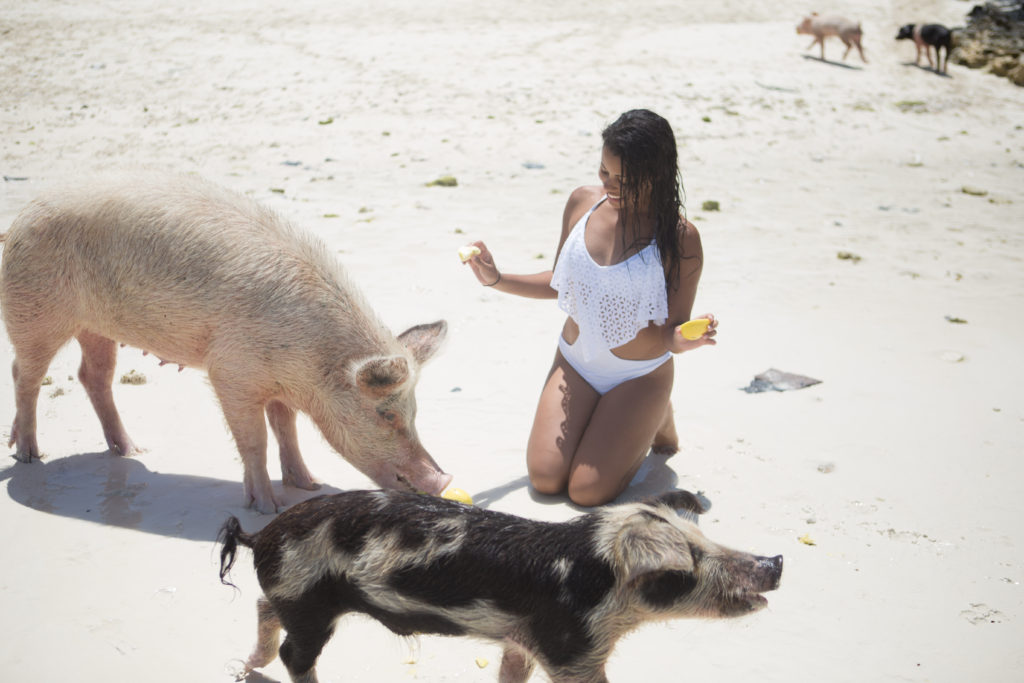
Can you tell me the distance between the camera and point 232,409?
13.8ft

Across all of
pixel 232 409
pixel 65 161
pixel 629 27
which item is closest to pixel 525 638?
pixel 232 409

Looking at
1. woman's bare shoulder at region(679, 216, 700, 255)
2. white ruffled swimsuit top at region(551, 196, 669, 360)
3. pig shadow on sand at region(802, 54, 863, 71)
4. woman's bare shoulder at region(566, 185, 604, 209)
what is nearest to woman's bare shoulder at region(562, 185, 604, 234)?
woman's bare shoulder at region(566, 185, 604, 209)

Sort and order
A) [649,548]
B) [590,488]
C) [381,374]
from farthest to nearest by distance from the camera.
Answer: [590,488], [381,374], [649,548]

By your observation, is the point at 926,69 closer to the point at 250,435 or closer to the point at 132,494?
the point at 250,435

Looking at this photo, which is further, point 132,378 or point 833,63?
point 833,63

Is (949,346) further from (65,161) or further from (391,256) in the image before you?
(65,161)

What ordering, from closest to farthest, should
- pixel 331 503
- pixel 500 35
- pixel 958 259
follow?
pixel 331 503 → pixel 958 259 → pixel 500 35

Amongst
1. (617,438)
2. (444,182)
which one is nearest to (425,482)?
(617,438)

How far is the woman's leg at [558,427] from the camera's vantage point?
4457 millimetres

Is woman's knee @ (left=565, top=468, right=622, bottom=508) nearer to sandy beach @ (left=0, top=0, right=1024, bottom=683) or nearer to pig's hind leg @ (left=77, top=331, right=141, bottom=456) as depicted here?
sandy beach @ (left=0, top=0, right=1024, bottom=683)

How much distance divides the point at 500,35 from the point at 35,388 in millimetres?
11555

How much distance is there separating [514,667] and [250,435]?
1.90m

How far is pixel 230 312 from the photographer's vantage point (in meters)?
4.13

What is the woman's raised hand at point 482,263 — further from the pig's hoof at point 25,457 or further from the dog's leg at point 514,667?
the pig's hoof at point 25,457
